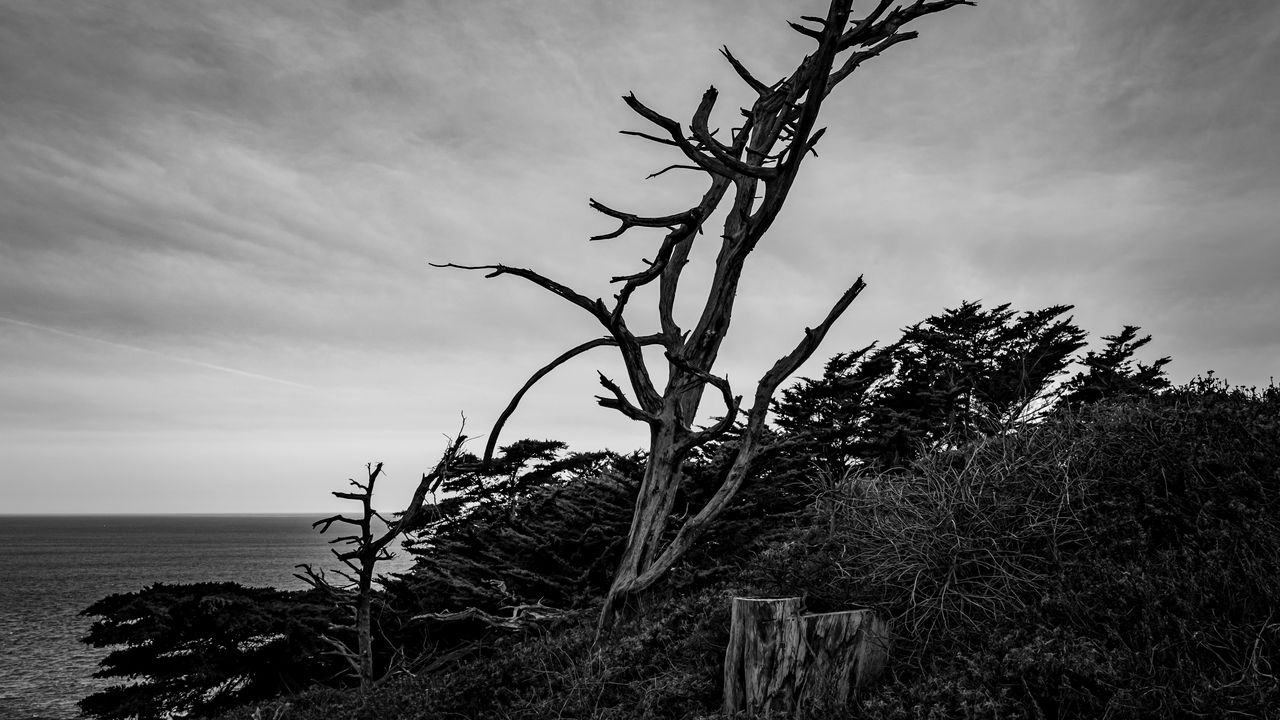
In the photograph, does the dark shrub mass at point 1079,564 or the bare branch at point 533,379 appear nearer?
the dark shrub mass at point 1079,564

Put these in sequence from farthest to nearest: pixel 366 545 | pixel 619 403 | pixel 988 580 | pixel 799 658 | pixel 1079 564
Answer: pixel 366 545 → pixel 619 403 → pixel 988 580 → pixel 1079 564 → pixel 799 658

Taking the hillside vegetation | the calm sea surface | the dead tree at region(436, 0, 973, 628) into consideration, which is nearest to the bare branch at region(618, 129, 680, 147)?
the dead tree at region(436, 0, 973, 628)

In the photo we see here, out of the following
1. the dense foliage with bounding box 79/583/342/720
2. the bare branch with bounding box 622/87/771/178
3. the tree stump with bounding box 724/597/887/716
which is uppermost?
the bare branch with bounding box 622/87/771/178

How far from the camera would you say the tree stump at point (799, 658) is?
371 centimetres

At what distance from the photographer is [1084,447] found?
4.96 metres

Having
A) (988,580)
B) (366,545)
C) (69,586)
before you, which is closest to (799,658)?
(988,580)

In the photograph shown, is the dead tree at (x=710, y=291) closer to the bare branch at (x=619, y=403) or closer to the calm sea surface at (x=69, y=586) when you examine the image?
the bare branch at (x=619, y=403)

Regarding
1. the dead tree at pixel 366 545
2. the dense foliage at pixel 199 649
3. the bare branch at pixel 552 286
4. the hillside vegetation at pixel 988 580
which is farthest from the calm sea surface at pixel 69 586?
the bare branch at pixel 552 286

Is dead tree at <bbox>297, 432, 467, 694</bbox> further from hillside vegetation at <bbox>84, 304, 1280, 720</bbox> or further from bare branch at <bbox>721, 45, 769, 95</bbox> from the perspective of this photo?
bare branch at <bbox>721, 45, 769, 95</bbox>

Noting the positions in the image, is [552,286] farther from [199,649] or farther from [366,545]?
[199,649]

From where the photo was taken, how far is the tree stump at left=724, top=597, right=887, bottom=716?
3.71m

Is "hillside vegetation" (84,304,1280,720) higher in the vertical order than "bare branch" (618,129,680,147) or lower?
lower

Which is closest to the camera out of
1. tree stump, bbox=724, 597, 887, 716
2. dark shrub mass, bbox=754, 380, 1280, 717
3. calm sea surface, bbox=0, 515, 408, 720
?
dark shrub mass, bbox=754, 380, 1280, 717

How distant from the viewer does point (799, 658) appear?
373 centimetres
